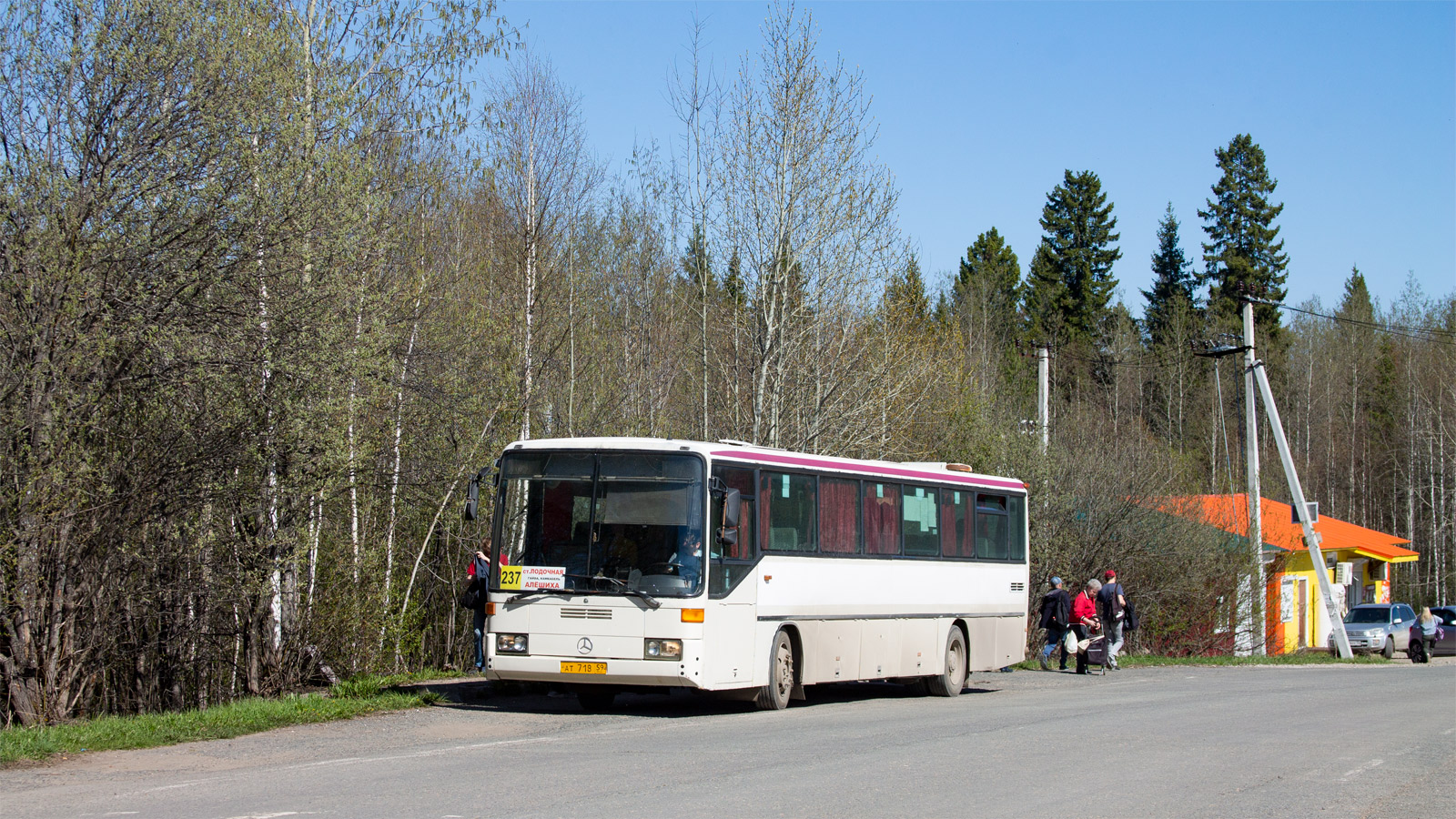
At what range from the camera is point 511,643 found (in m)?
14.6

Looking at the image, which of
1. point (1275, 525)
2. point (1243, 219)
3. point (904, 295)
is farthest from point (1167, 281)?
point (904, 295)

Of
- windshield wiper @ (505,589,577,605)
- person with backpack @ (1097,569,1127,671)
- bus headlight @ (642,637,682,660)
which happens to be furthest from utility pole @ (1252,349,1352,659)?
windshield wiper @ (505,589,577,605)

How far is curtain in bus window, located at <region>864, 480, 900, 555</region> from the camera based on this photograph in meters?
17.6

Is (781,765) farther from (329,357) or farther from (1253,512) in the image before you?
(1253,512)

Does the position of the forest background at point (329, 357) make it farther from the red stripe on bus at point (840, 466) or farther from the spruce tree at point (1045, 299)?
the spruce tree at point (1045, 299)

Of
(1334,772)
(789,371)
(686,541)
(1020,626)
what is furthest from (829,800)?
(789,371)

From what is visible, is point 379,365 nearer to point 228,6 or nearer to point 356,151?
point 356,151

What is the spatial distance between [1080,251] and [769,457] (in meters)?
65.7

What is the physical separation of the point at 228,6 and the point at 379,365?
3.99 metres

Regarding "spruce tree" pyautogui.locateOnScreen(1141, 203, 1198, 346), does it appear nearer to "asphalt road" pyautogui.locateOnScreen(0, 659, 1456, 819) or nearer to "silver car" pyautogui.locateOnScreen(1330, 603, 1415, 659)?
"silver car" pyautogui.locateOnScreen(1330, 603, 1415, 659)

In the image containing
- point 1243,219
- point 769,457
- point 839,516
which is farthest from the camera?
point 1243,219

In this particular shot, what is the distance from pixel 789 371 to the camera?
86.6ft

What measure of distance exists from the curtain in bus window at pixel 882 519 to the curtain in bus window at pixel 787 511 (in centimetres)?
136

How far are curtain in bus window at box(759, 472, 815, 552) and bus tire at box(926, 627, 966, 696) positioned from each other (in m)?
4.15
